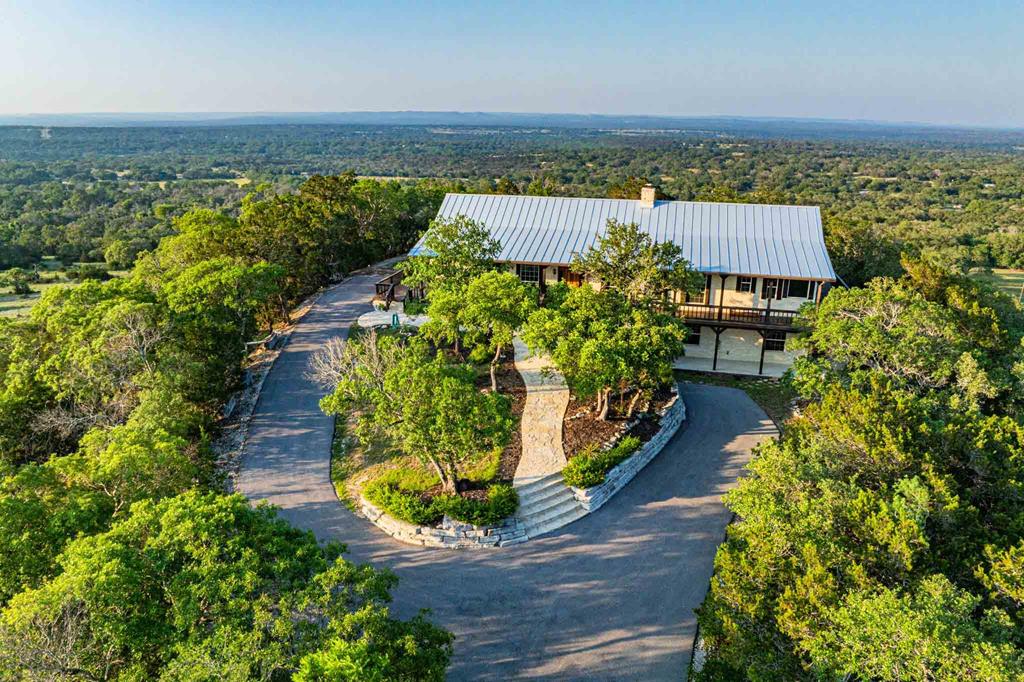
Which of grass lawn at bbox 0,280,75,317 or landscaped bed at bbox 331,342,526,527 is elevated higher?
grass lawn at bbox 0,280,75,317

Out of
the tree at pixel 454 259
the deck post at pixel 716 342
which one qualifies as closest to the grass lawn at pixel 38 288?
the tree at pixel 454 259

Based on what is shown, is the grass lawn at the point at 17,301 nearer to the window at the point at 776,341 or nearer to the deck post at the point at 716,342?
the deck post at the point at 716,342

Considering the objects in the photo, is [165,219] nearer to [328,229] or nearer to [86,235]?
[86,235]

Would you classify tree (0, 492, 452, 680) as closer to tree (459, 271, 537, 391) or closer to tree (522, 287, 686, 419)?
tree (522, 287, 686, 419)

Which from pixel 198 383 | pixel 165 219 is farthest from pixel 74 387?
pixel 165 219

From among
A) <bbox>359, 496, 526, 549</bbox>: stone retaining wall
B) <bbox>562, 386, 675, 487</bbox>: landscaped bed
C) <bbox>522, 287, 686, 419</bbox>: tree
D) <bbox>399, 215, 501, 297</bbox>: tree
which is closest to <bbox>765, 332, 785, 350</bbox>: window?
<bbox>562, 386, 675, 487</bbox>: landscaped bed
